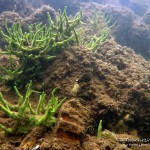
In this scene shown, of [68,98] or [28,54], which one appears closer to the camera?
[68,98]

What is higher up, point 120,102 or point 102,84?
point 102,84

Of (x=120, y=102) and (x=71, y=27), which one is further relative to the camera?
(x=71, y=27)

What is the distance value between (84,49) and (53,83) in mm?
1171

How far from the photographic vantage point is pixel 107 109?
3.49m

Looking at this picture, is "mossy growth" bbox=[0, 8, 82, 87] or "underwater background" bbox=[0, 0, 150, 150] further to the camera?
"mossy growth" bbox=[0, 8, 82, 87]

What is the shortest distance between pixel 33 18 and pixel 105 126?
6.29 m

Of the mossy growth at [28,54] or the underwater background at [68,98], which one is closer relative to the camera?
the underwater background at [68,98]

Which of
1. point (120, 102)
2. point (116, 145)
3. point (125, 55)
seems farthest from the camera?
point (125, 55)

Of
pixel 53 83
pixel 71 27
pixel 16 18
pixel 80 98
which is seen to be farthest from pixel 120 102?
pixel 16 18

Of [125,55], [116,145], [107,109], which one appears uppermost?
[125,55]

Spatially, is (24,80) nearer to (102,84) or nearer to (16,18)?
(102,84)

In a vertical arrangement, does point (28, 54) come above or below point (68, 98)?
above

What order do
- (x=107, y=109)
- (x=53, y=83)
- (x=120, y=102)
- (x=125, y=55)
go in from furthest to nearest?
(x=125, y=55) → (x=53, y=83) → (x=120, y=102) → (x=107, y=109)

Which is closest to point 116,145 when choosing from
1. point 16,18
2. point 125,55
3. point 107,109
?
point 107,109
